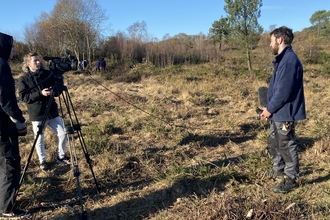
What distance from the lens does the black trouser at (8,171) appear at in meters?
2.81

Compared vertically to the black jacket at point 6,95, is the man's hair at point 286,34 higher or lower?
higher

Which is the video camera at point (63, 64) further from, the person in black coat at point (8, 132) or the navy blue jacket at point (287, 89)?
the navy blue jacket at point (287, 89)

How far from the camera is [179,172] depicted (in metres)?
3.79

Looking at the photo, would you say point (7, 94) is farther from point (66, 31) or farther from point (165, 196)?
point (66, 31)

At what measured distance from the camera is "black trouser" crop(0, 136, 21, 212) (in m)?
2.81

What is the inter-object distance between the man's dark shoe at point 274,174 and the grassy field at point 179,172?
0.08 metres

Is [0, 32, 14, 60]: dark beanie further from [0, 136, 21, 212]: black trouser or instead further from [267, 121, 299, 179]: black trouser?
[267, 121, 299, 179]: black trouser

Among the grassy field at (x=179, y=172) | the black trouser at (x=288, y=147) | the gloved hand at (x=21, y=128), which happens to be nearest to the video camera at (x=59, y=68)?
the gloved hand at (x=21, y=128)

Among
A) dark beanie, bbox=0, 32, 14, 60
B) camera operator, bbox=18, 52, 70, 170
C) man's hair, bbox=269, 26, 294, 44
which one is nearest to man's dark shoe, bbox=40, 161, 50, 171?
camera operator, bbox=18, 52, 70, 170

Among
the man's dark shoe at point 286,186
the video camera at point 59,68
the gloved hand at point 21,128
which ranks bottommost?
the man's dark shoe at point 286,186

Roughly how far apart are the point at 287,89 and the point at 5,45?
2.96 metres

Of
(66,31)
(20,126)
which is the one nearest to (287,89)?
(20,126)

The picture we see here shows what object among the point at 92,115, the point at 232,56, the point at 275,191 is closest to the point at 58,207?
the point at 275,191

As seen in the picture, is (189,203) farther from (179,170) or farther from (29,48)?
(29,48)
